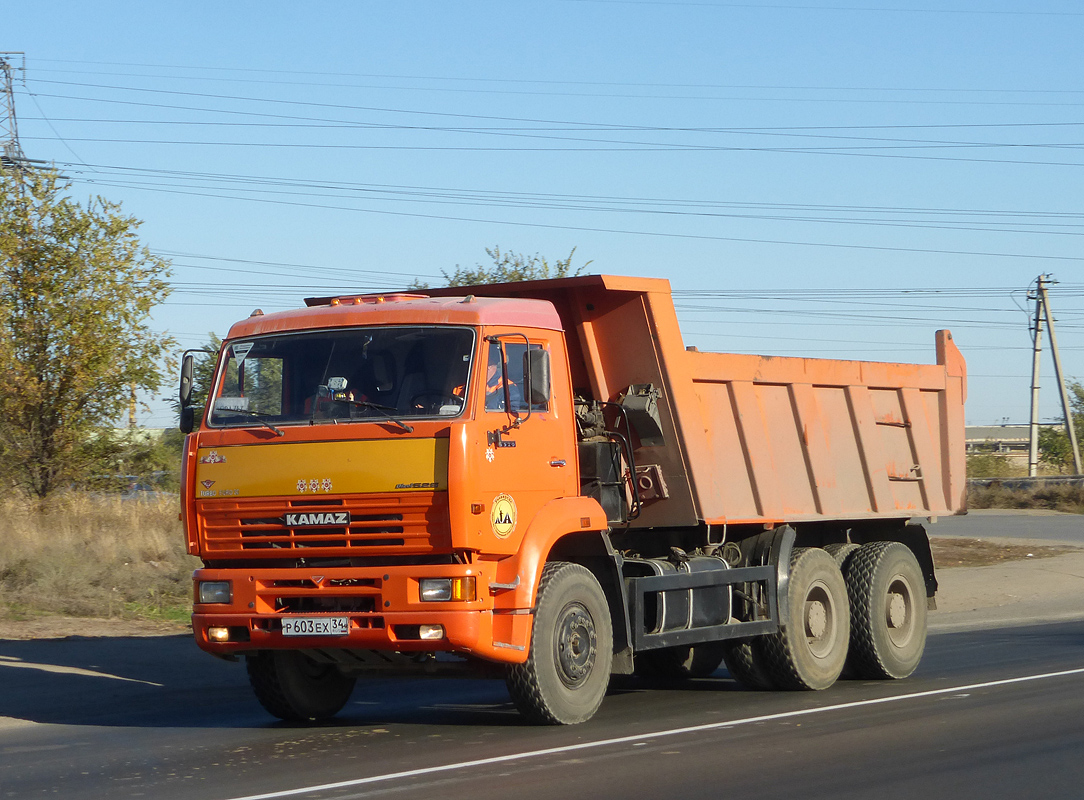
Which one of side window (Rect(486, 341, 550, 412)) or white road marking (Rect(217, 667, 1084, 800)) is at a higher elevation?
side window (Rect(486, 341, 550, 412))

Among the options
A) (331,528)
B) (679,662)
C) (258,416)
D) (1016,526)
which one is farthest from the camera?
(1016,526)

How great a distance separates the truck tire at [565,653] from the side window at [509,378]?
46.3 inches

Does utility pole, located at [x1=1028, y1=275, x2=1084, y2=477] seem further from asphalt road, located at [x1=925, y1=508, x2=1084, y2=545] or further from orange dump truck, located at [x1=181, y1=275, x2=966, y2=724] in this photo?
orange dump truck, located at [x1=181, y1=275, x2=966, y2=724]

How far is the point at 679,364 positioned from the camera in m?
10.6

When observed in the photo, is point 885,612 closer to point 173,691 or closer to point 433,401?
point 433,401

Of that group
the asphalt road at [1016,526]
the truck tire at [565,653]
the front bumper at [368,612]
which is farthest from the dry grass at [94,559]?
the asphalt road at [1016,526]

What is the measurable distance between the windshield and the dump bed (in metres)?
1.62

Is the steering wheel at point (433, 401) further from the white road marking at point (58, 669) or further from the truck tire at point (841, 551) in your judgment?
the truck tire at point (841, 551)

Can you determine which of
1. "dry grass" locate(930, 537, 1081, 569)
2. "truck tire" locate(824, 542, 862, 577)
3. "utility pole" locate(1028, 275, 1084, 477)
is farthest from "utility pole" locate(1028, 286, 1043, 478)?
"truck tire" locate(824, 542, 862, 577)

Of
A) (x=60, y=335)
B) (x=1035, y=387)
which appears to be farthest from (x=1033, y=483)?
(x=60, y=335)

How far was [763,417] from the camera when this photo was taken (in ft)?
37.7

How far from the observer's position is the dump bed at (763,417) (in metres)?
10.4

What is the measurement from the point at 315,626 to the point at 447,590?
926 mm

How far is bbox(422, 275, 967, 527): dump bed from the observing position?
1042 centimetres
